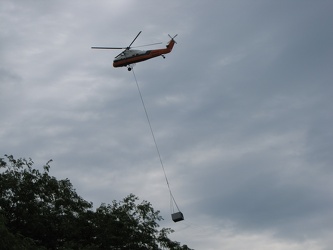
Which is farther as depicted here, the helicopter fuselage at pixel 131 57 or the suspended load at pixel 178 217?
the helicopter fuselage at pixel 131 57

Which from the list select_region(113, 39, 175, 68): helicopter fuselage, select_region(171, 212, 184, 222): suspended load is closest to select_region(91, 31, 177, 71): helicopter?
select_region(113, 39, 175, 68): helicopter fuselage

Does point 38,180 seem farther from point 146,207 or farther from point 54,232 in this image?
point 146,207

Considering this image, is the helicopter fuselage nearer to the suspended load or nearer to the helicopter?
the helicopter

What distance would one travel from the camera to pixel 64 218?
149 feet

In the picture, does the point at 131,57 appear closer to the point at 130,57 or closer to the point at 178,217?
the point at 130,57

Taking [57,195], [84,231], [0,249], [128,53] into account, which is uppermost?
[128,53]

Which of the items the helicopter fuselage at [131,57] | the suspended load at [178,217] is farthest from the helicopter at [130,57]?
the suspended load at [178,217]

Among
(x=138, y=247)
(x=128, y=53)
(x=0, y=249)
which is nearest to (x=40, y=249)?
(x=0, y=249)

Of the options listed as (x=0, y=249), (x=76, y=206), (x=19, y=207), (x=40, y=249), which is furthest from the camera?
(x=76, y=206)

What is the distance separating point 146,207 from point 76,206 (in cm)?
514

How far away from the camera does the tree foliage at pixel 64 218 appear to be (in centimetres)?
4391

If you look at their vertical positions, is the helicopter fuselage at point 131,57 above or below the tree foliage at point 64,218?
above

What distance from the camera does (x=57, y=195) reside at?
1829 inches

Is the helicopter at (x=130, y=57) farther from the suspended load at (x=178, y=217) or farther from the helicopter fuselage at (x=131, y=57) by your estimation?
the suspended load at (x=178, y=217)
